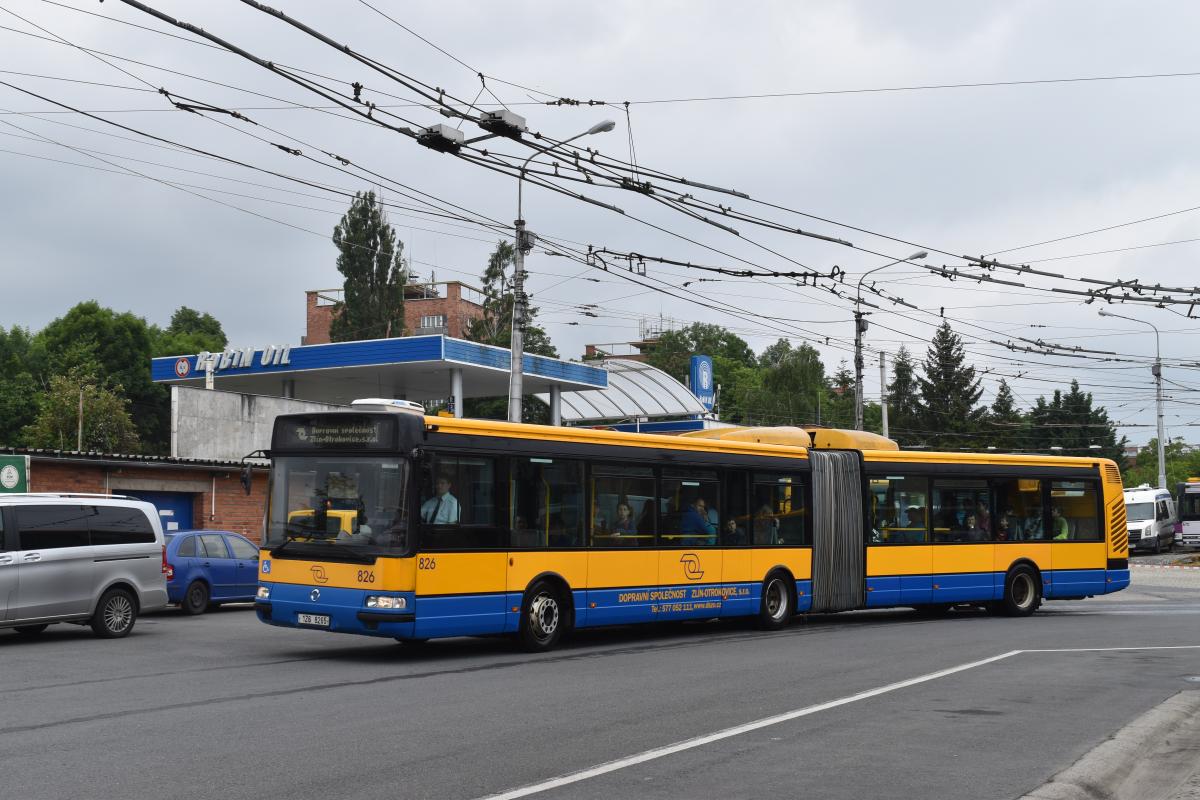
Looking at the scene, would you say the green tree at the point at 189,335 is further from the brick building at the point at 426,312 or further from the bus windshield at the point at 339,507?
the bus windshield at the point at 339,507

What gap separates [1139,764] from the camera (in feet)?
28.9

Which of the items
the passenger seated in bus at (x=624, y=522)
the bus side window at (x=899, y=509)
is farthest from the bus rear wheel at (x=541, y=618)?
the bus side window at (x=899, y=509)

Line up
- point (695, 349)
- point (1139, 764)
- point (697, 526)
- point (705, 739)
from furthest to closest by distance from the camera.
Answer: point (695, 349) → point (697, 526) → point (705, 739) → point (1139, 764)

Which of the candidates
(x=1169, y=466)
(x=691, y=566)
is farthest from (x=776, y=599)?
(x=1169, y=466)

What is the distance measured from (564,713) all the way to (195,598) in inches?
527

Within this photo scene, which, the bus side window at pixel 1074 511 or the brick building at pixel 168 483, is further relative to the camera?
the brick building at pixel 168 483

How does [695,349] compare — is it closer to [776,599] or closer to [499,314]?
[499,314]

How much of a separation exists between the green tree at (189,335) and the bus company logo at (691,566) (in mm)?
69334

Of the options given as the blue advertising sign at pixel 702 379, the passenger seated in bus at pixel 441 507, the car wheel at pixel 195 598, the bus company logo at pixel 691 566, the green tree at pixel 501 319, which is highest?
the green tree at pixel 501 319

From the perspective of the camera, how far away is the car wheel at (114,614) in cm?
1706

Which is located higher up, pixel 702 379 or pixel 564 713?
pixel 702 379

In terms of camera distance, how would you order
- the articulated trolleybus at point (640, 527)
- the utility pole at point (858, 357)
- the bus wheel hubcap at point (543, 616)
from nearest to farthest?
the articulated trolleybus at point (640, 527), the bus wheel hubcap at point (543, 616), the utility pole at point (858, 357)

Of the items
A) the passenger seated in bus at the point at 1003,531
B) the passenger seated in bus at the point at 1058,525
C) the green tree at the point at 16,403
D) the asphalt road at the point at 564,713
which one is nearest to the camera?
the asphalt road at the point at 564,713

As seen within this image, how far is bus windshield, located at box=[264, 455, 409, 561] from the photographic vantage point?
46.7 ft
